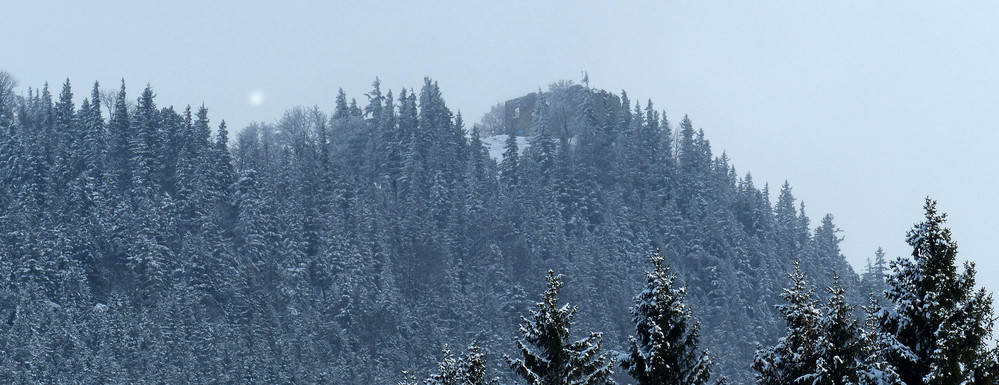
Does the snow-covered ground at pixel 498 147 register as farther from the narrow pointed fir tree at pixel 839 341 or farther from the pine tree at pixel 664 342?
the narrow pointed fir tree at pixel 839 341

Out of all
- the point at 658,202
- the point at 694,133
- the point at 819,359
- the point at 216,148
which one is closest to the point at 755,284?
the point at 658,202

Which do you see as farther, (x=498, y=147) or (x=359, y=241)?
(x=498, y=147)

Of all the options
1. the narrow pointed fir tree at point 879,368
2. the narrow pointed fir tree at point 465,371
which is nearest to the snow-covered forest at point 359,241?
the narrow pointed fir tree at point 465,371

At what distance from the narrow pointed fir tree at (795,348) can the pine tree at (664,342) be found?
152 cm

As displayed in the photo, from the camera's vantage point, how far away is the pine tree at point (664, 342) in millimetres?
26438

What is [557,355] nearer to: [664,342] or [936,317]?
[664,342]

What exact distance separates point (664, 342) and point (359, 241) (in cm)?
11199

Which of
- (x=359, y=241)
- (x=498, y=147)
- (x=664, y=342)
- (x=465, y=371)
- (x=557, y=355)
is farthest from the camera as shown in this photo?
(x=498, y=147)

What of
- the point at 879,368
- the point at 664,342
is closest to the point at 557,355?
the point at 664,342

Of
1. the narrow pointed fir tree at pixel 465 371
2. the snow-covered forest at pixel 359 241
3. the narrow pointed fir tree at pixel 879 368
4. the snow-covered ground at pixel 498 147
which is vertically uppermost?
the snow-covered ground at pixel 498 147

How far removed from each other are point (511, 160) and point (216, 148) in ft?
152

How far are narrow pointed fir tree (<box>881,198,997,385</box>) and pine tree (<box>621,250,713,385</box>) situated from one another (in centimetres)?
532

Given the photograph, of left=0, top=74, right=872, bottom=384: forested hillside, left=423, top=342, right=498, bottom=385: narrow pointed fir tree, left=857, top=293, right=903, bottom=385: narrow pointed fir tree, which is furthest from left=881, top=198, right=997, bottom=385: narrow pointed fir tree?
left=0, top=74, right=872, bottom=384: forested hillside

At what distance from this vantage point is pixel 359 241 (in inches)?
5364
